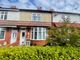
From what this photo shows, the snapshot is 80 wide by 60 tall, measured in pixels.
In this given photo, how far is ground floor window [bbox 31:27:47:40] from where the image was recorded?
549 inches

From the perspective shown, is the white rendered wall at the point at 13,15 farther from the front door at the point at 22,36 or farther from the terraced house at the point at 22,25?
the front door at the point at 22,36

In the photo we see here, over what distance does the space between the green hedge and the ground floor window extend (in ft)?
25.8

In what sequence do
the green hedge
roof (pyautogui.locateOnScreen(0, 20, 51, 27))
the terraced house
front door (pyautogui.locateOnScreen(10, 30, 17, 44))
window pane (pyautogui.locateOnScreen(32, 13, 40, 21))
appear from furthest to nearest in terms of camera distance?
window pane (pyautogui.locateOnScreen(32, 13, 40, 21)) → front door (pyautogui.locateOnScreen(10, 30, 17, 44)) → the terraced house → roof (pyautogui.locateOnScreen(0, 20, 51, 27)) → the green hedge

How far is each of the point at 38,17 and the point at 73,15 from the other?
2.88 m

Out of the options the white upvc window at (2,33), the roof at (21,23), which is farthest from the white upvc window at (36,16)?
the white upvc window at (2,33)

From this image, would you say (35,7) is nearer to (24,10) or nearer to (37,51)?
(24,10)

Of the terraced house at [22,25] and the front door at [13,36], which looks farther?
the front door at [13,36]

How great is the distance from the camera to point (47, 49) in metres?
5.71

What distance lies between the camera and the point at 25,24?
1327 centimetres

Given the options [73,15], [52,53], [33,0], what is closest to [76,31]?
[52,53]

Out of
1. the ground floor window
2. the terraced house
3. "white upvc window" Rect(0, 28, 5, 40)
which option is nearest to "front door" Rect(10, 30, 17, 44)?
the terraced house

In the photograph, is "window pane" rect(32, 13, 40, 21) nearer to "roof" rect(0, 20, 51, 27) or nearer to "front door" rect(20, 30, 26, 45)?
"roof" rect(0, 20, 51, 27)

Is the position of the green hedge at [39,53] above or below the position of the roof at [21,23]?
below

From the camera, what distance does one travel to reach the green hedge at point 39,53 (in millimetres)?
5109
